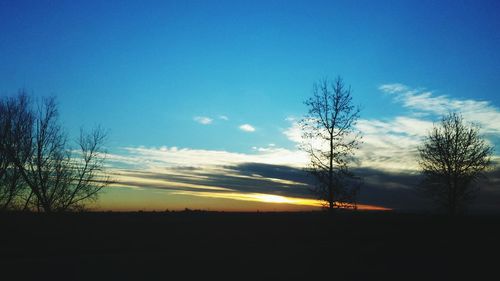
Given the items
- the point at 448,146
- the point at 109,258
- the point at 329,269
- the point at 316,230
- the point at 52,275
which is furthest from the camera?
the point at 448,146

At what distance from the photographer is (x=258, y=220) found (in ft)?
82.4

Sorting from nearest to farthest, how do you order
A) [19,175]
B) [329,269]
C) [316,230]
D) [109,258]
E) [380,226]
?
1. [329,269]
2. [109,258]
3. [316,230]
4. [380,226]
5. [19,175]

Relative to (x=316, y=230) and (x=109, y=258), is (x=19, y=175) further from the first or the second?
(x=316, y=230)

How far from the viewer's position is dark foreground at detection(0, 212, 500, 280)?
40.5 ft

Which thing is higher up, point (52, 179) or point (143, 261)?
point (52, 179)

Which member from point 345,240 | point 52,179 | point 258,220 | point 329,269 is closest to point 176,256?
point 329,269

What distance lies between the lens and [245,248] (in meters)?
17.0

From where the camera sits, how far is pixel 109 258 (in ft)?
46.6

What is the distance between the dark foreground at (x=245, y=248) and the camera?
12.3 meters

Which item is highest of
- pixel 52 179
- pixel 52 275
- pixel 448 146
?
pixel 448 146

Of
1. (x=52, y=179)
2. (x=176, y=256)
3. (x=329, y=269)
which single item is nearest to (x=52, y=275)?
(x=176, y=256)

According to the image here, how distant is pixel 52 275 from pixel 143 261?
9.89 feet

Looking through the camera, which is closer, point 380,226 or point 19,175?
point 380,226

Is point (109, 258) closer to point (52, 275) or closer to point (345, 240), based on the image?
point (52, 275)
